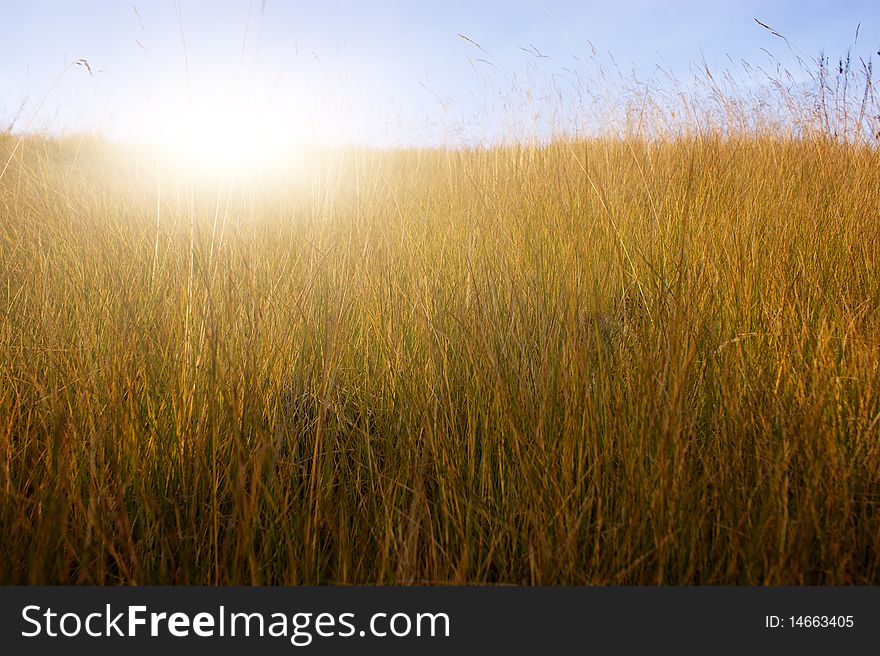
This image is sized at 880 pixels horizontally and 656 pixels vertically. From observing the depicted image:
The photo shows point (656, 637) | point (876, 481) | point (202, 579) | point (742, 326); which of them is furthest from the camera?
point (742, 326)

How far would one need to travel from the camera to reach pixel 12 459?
3.68 ft

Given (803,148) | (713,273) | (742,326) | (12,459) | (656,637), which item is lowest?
(656,637)

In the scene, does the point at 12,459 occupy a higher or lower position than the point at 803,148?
lower

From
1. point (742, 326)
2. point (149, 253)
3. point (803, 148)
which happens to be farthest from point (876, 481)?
point (803, 148)

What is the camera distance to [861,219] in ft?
7.27

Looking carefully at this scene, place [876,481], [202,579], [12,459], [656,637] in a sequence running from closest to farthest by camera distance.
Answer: [656,637], [202,579], [876,481], [12,459]

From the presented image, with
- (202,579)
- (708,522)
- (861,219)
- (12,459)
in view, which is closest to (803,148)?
(861,219)

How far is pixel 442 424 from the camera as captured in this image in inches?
42.7

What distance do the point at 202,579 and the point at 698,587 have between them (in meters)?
0.79

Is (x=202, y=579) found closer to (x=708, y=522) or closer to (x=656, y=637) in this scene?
(x=656, y=637)

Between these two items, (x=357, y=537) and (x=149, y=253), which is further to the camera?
(x=149, y=253)

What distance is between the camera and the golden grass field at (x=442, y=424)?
2.85 ft

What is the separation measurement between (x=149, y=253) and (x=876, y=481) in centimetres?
199

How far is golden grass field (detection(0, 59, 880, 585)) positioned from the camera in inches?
34.2
